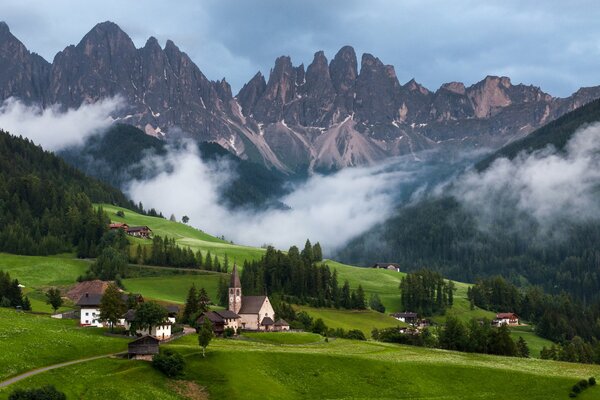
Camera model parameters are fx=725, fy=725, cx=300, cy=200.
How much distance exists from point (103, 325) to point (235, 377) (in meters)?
49.0

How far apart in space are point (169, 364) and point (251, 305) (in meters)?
74.8

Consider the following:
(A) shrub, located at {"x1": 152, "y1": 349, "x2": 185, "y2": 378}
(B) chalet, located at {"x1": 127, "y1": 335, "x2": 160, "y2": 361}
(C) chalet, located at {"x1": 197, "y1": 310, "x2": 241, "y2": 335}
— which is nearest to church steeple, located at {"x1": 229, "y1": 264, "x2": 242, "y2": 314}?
(C) chalet, located at {"x1": 197, "y1": 310, "x2": 241, "y2": 335}

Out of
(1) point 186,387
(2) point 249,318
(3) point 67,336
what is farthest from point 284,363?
(2) point 249,318

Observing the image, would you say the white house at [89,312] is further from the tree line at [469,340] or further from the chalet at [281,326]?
the tree line at [469,340]

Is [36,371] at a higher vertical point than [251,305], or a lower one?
lower

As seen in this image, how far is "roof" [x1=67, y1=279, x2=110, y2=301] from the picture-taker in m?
185

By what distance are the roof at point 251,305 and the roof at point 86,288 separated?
4069cm

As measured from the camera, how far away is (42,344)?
97.7m

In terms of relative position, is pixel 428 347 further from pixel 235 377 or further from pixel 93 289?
pixel 93 289

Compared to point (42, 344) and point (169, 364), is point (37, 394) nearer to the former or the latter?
point (169, 364)

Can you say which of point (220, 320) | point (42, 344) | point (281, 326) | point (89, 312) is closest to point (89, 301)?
→ point (89, 312)

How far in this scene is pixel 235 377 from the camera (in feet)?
302

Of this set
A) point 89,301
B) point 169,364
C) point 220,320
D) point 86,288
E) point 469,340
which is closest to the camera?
point 169,364

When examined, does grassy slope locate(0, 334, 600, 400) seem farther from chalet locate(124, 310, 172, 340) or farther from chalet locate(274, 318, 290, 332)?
chalet locate(274, 318, 290, 332)
